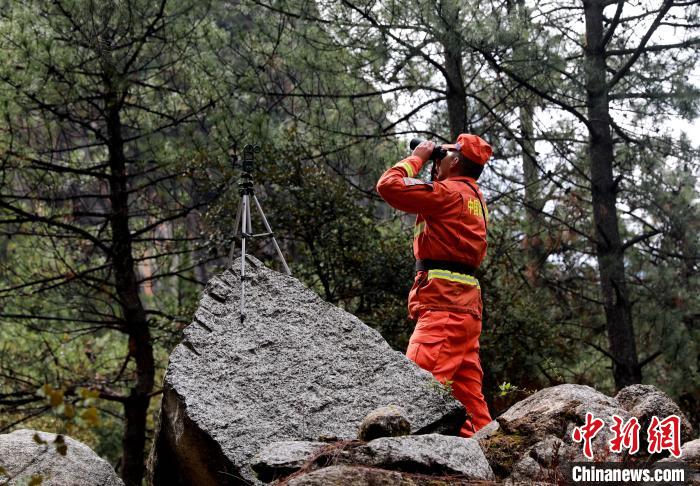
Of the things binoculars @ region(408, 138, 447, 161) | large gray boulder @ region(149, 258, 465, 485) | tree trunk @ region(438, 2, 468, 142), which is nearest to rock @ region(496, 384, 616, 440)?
large gray boulder @ region(149, 258, 465, 485)

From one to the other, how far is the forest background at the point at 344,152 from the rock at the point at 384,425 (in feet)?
11.4

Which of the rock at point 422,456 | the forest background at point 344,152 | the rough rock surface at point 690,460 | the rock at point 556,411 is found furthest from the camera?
the forest background at point 344,152

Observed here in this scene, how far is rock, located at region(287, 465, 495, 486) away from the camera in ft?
10.5

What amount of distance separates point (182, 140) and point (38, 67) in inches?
65.9

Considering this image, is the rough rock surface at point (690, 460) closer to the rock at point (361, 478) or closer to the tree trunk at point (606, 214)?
the rock at point (361, 478)

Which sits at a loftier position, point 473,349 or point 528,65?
point 528,65

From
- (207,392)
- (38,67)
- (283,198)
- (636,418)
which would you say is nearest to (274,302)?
(207,392)

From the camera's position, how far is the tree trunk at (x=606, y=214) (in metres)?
8.95

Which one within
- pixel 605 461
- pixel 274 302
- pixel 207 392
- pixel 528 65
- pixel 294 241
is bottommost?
pixel 605 461

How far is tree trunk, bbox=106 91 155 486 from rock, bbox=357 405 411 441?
194 inches

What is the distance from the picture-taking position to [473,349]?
5.42m

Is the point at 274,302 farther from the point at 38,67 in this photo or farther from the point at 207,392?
the point at 38,67

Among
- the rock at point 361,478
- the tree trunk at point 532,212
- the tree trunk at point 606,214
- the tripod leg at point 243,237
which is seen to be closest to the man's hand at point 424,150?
the tripod leg at point 243,237

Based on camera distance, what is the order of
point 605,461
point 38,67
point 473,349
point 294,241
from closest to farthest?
point 605,461
point 473,349
point 38,67
point 294,241
